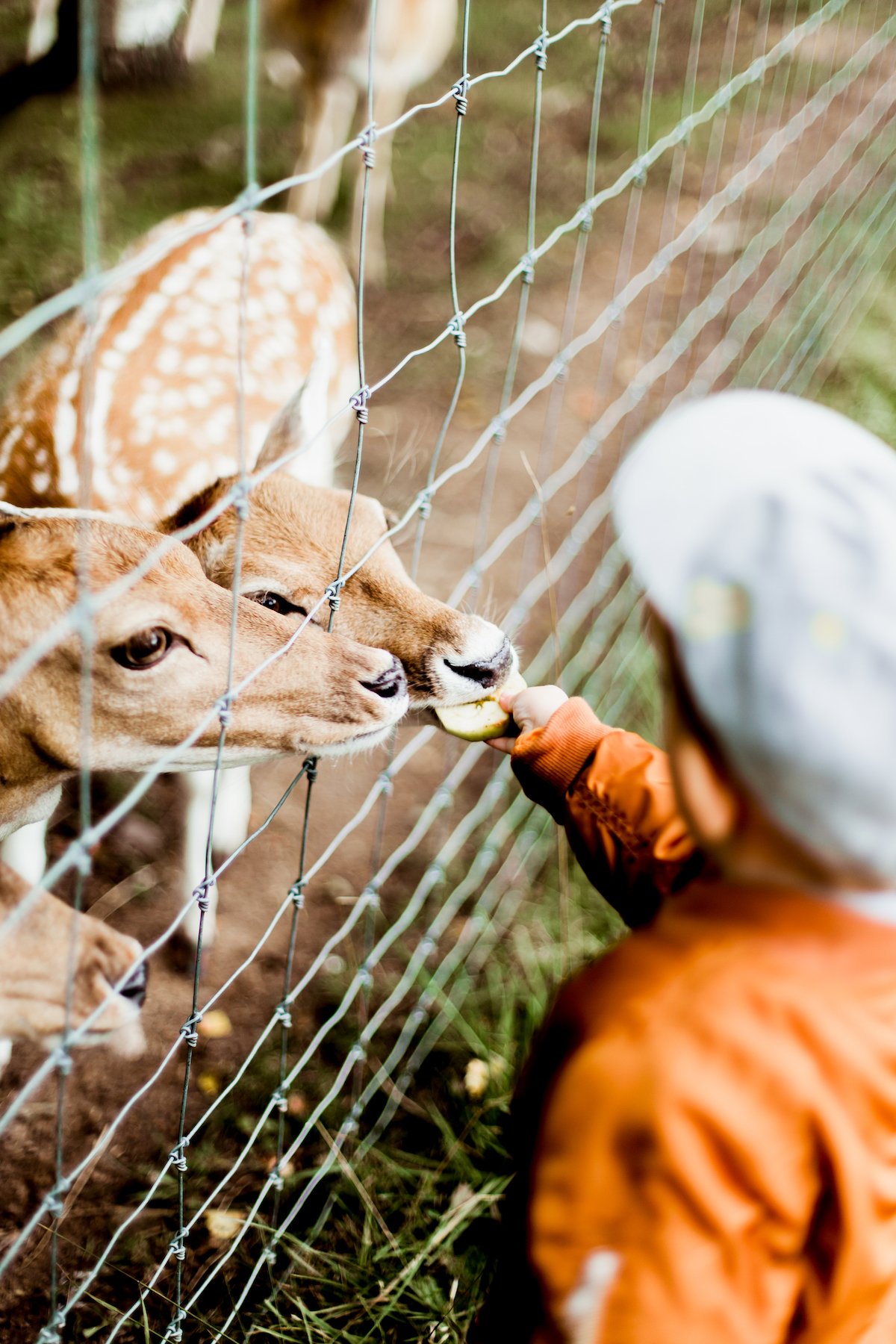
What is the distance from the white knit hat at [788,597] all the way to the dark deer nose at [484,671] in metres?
0.98

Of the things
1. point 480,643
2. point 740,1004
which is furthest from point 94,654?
point 740,1004

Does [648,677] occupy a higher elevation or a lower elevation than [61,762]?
lower

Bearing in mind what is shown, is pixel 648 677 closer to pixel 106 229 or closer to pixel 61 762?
pixel 61 762

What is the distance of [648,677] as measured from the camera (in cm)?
336

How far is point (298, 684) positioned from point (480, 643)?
0.32 meters

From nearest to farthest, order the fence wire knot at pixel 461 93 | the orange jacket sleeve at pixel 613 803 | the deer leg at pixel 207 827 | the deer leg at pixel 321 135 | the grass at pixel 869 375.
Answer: the orange jacket sleeve at pixel 613 803
the fence wire knot at pixel 461 93
the deer leg at pixel 207 827
the grass at pixel 869 375
the deer leg at pixel 321 135

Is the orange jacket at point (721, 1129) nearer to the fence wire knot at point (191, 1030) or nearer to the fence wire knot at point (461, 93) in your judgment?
the fence wire knot at point (191, 1030)

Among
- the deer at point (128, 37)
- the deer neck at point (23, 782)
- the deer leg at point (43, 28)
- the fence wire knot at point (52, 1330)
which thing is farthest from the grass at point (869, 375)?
the deer leg at point (43, 28)

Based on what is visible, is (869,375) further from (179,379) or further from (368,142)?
(368,142)

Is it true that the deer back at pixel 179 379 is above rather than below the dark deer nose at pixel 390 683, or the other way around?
below

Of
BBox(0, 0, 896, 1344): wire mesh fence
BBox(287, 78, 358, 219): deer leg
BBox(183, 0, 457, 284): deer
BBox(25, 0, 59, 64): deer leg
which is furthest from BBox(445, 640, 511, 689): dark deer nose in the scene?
BBox(25, 0, 59, 64): deer leg

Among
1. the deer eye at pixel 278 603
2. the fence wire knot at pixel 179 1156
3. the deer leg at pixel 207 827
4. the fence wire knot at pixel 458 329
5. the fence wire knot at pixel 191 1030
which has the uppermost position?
the fence wire knot at pixel 458 329

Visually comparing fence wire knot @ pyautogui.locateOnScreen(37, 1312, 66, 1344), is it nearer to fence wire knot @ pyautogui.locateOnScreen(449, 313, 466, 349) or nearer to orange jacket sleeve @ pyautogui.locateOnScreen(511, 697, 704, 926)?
orange jacket sleeve @ pyautogui.locateOnScreen(511, 697, 704, 926)

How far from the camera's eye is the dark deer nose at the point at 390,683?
1862 mm
